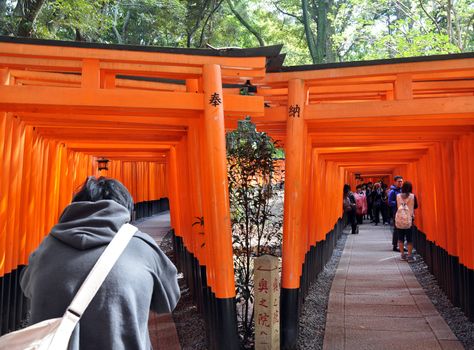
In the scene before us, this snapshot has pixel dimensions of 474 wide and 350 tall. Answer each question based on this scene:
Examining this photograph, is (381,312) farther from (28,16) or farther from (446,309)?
(28,16)

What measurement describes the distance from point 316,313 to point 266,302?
2.40 metres

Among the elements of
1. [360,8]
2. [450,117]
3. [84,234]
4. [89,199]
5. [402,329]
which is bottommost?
[402,329]

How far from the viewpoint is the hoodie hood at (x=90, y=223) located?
6.49 ft

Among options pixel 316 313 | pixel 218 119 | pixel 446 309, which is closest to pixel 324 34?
pixel 446 309

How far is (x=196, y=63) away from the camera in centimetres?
458

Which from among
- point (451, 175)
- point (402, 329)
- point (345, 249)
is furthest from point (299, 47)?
point (402, 329)

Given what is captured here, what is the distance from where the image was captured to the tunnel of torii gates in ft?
14.5

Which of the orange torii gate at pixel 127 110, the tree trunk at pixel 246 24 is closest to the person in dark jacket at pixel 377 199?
the tree trunk at pixel 246 24

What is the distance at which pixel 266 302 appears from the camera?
4711 millimetres

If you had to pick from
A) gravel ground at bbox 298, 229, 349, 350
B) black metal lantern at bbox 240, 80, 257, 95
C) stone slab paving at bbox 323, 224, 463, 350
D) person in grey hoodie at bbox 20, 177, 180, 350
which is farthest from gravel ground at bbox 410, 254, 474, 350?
person in grey hoodie at bbox 20, 177, 180, 350

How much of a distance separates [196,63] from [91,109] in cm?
103

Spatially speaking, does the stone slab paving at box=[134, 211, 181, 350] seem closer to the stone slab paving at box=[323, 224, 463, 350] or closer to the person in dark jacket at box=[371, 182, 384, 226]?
the stone slab paving at box=[323, 224, 463, 350]

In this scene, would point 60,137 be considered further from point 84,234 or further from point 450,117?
point 84,234

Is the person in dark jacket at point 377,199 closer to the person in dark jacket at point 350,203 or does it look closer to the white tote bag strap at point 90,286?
the person in dark jacket at point 350,203
